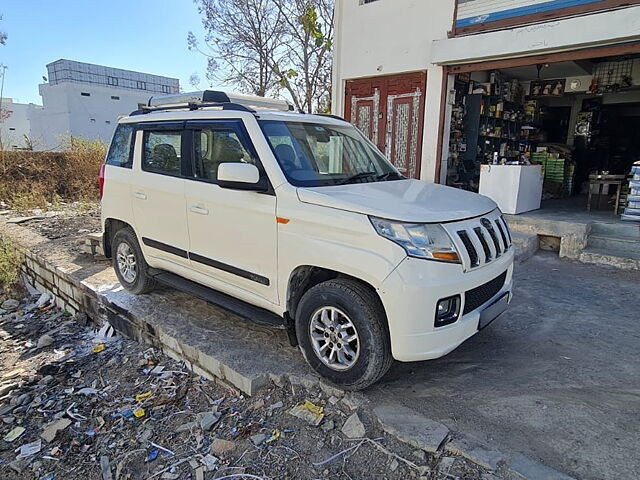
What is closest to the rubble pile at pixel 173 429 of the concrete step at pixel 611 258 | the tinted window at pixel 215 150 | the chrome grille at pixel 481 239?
the chrome grille at pixel 481 239

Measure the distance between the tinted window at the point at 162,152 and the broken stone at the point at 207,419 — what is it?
2.15m

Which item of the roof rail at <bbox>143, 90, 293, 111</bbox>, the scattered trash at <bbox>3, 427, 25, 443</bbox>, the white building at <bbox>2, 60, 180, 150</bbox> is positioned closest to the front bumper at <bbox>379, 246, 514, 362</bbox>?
the roof rail at <bbox>143, 90, 293, 111</bbox>

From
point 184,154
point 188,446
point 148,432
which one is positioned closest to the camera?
point 188,446

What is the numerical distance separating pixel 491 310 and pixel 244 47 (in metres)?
19.6

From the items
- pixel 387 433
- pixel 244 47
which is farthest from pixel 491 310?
pixel 244 47

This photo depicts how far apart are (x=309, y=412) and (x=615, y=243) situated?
5.49 meters

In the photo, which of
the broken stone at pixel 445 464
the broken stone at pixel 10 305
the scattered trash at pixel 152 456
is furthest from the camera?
the broken stone at pixel 10 305

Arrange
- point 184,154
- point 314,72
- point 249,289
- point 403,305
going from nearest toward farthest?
1. point 403,305
2. point 249,289
3. point 184,154
4. point 314,72

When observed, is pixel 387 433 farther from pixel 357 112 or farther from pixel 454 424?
pixel 357 112

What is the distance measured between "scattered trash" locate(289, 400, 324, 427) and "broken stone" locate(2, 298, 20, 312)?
5662mm

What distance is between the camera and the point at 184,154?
3979mm

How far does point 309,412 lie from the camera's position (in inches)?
116

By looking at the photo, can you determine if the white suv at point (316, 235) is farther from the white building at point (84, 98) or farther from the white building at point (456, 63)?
the white building at point (84, 98)

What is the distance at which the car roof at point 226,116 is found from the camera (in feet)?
11.6
